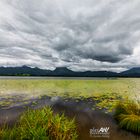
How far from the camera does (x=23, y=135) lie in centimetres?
469

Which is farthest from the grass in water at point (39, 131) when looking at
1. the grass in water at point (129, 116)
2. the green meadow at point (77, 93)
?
the green meadow at point (77, 93)

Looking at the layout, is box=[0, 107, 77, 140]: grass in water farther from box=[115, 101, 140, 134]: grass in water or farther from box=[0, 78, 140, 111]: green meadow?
box=[0, 78, 140, 111]: green meadow

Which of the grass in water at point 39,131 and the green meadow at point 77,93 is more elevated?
the grass in water at point 39,131

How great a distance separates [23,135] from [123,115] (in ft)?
18.1

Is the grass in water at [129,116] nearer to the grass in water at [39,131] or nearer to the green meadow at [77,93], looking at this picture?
the green meadow at [77,93]

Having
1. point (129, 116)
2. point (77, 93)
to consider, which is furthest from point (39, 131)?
point (77, 93)

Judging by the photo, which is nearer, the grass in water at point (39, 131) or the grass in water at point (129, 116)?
A: the grass in water at point (39, 131)

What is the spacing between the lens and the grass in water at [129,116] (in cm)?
718

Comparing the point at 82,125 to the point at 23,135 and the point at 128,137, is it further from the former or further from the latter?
the point at 23,135

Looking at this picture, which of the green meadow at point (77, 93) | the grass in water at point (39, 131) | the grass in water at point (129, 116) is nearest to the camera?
the grass in water at point (39, 131)

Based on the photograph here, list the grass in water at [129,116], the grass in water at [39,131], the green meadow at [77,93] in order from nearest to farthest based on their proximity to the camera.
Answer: the grass in water at [39,131] < the grass in water at [129,116] < the green meadow at [77,93]

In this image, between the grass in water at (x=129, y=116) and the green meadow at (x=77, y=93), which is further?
the green meadow at (x=77, y=93)

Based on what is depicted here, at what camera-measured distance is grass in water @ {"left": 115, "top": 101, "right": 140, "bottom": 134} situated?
718cm

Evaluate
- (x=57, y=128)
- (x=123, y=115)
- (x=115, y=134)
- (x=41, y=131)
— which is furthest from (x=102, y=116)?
(x=41, y=131)
